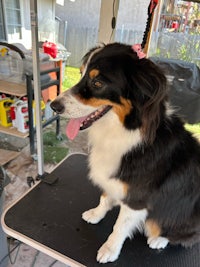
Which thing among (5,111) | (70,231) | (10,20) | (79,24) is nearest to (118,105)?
(70,231)

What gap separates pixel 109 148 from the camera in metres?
0.94

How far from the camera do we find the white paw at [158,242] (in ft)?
3.38

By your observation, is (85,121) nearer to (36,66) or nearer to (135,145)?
(135,145)

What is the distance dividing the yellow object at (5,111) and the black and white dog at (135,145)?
1.60m

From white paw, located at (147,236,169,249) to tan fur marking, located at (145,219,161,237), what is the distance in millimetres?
18

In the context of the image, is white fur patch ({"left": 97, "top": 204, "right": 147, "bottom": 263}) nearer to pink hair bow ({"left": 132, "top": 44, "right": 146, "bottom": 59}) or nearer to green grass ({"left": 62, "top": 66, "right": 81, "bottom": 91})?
pink hair bow ({"left": 132, "top": 44, "right": 146, "bottom": 59})

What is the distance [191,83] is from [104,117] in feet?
5.19

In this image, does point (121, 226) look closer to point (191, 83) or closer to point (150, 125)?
point (150, 125)

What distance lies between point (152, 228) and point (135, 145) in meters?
0.43

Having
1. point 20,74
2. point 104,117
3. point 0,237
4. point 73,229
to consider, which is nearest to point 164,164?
point 104,117

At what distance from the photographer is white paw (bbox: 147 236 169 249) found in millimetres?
1031

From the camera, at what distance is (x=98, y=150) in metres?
0.99

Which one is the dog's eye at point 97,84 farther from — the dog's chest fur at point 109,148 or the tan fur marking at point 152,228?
the tan fur marking at point 152,228

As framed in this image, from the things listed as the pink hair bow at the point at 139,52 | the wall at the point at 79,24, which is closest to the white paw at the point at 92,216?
the pink hair bow at the point at 139,52
